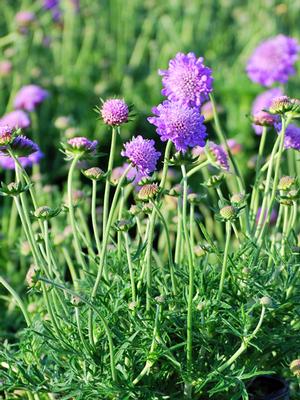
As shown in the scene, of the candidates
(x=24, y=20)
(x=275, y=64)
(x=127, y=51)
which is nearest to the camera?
(x=275, y=64)

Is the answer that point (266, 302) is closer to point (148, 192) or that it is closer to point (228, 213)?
point (228, 213)

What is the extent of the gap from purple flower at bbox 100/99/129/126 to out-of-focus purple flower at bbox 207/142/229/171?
0.37 m

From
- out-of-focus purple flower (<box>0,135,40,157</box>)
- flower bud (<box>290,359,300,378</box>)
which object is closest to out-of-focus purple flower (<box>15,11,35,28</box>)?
out-of-focus purple flower (<box>0,135,40,157</box>)

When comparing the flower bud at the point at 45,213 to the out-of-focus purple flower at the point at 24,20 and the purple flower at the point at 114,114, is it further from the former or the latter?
the out-of-focus purple flower at the point at 24,20

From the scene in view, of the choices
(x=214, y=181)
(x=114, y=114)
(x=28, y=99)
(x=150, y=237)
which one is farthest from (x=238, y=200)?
(x=28, y=99)

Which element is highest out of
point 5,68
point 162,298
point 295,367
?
point 5,68

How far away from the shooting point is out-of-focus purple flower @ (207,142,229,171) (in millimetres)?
1895

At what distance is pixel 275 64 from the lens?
9.68 feet

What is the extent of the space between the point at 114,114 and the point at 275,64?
4.95ft

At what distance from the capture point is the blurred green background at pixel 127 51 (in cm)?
397

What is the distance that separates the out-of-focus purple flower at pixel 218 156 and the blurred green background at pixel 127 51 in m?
1.74

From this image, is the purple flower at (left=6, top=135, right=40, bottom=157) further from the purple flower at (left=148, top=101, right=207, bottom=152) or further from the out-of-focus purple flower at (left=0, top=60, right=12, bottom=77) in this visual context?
the out-of-focus purple flower at (left=0, top=60, right=12, bottom=77)

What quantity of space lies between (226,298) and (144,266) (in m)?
0.20

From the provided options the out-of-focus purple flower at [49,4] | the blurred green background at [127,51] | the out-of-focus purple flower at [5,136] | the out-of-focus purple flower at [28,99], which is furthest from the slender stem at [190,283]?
the out-of-focus purple flower at [49,4]
